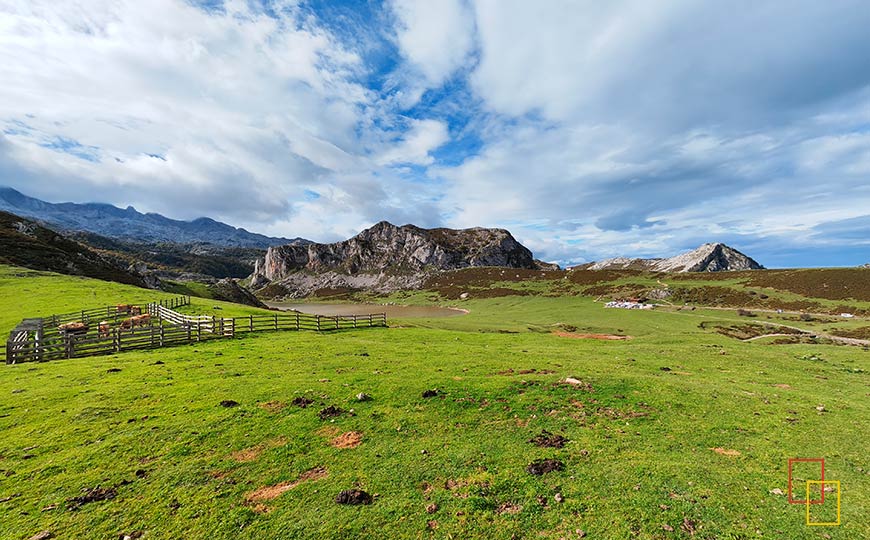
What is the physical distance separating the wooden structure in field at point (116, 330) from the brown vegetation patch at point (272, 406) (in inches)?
713

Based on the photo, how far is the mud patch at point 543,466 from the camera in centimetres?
966

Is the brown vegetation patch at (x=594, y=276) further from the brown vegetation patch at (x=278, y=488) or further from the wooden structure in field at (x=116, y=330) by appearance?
the brown vegetation patch at (x=278, y=488)

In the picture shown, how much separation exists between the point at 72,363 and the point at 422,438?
891 inches

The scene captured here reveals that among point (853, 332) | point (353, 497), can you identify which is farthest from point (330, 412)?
point (853, 332)

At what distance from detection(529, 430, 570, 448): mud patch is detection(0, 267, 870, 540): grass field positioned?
0.26m

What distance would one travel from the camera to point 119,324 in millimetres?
32812

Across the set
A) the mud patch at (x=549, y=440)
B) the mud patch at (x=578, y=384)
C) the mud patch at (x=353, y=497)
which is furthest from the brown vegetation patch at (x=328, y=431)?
the mud patch at (x=578, y=384)

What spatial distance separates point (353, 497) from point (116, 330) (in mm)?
26630

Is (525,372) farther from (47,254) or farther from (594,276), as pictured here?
(594,276)

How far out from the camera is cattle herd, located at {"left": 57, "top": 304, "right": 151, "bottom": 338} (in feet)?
86.1

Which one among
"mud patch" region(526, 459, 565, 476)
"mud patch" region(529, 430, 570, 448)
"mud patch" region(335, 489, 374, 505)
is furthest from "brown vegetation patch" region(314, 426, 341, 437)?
"mud patch" region(529, 430, 570, 448)

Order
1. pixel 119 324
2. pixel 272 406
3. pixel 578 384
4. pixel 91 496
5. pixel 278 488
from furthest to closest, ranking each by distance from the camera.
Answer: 1. pixel 119 324
2. pixel 578 384
3. pixel 272 406
4. pixel 278 488
5. pixel 91 496

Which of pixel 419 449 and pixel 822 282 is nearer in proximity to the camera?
pixel 419 449

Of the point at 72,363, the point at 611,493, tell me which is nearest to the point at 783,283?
the point at 611,493
